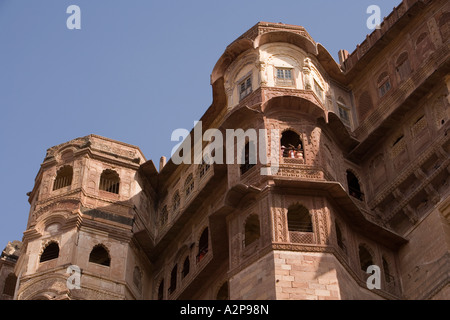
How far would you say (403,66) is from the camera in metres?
31.8

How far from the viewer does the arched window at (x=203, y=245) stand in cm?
3083

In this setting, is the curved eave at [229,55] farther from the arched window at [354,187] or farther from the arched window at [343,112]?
the arched window at [354,187]

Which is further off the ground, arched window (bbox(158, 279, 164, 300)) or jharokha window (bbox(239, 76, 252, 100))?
jharokha window (bbox(239, 76, 252, 100))

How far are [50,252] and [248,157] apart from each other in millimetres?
8000

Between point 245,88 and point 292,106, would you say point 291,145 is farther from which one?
point 245,88

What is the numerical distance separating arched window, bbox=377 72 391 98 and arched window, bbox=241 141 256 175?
5.27 meters

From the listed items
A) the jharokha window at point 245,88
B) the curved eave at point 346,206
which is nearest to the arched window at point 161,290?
the jharokha window at point 245,88

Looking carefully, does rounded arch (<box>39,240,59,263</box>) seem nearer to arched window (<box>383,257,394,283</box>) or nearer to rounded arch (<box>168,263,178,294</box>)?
rounded arch (<box>168,263,178,294</box>)

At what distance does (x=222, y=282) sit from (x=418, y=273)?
19.3 feet

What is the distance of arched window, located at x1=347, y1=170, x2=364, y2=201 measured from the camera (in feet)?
99.4

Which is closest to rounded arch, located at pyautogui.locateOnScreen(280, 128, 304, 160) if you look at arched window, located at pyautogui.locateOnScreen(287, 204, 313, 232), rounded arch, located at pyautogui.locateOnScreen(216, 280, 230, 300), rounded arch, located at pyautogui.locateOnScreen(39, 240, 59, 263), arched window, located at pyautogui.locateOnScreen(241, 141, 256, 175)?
arched window, located at pyautogui.locateOnScreen(241, 141, 256, 175)

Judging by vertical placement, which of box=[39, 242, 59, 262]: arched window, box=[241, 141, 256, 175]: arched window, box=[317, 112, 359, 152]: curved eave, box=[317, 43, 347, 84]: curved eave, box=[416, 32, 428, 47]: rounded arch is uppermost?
box=[317, 43, 347, 84]: curved eave
